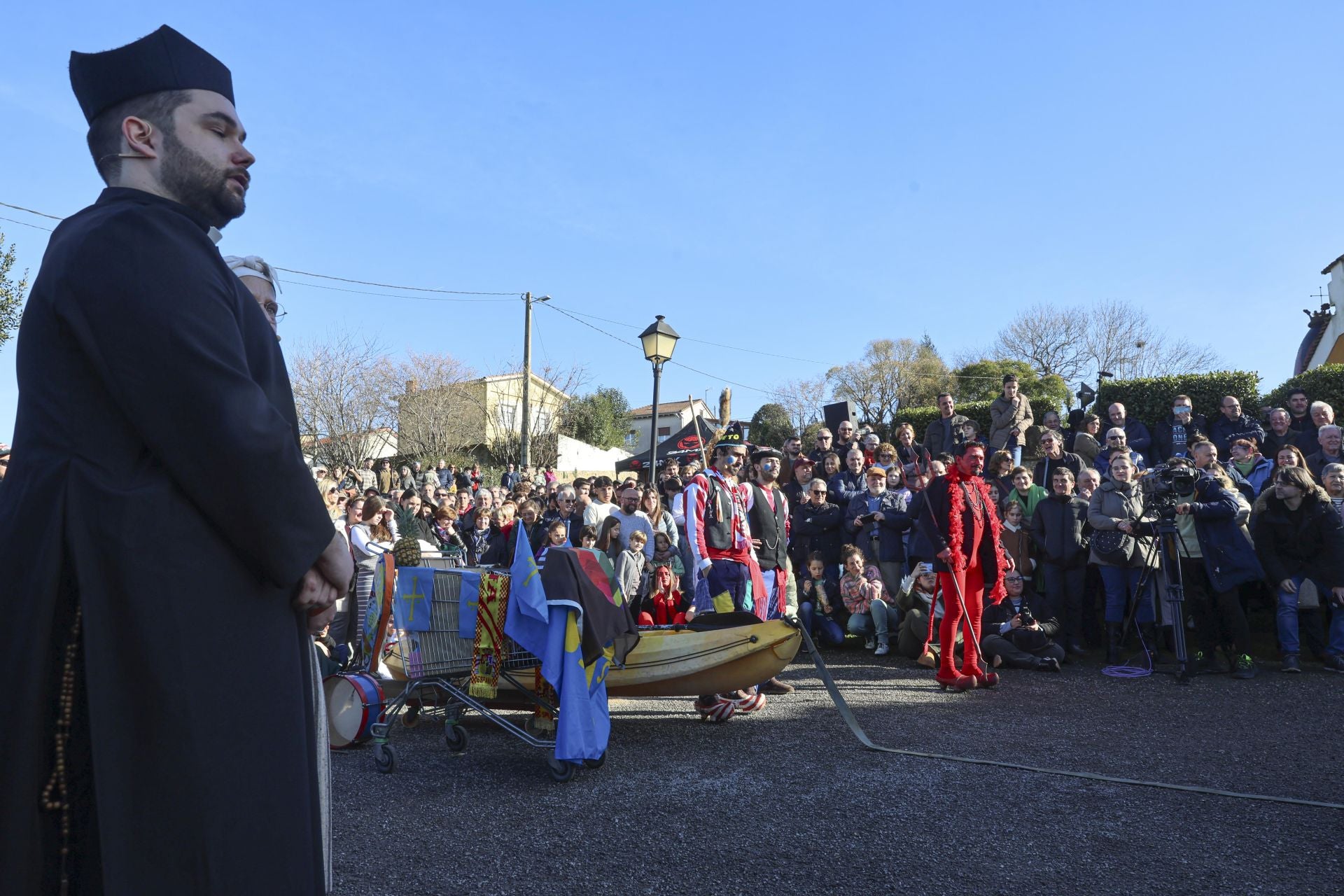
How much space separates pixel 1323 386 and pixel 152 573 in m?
16.1

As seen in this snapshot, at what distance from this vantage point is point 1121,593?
940 centimetres

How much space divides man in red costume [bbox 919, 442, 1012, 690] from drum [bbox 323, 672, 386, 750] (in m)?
4.59

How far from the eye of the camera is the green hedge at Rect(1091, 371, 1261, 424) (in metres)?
15.3

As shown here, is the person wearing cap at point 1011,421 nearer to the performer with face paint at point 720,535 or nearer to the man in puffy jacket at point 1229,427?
the man in puffy jacket at point 1229,427

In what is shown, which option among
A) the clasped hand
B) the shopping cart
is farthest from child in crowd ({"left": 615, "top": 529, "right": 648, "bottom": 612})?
the clasped hand

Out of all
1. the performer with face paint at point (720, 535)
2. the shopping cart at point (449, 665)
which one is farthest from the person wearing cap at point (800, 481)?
the shopping cart at point (449, 665)

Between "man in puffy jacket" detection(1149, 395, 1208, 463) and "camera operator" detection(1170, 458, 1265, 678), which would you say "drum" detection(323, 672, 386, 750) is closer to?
"camera operator" detection(1170, 458, 1265, 678)

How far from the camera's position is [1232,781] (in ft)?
16.7

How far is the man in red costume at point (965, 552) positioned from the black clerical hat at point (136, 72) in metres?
7.16

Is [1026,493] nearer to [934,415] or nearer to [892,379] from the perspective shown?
[934,415]

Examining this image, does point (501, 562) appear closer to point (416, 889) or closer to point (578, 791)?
point (578, 791)

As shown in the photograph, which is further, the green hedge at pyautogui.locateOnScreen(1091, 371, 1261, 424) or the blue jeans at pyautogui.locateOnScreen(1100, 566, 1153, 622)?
the green hedge at pyautogui.locateOnScreen(1091, 371, 1261, 424)

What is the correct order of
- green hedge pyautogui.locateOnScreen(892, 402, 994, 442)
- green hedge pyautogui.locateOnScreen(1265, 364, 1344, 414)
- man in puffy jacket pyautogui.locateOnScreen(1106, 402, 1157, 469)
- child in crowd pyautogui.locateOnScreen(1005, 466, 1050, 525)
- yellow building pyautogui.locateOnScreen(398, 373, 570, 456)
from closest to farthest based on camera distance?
child in crowd pyautogui.locateOnScreen(1005, 466, 1050, 525) < man in puffy jacket pyautogui.locateOnScreen(1106, 402, 1157, 469) < green hedge pyautogui.locateOnScreen(1265, 364, 1344, 414) < green hedge pyautogui.locateOnScreen(892, 402, 994, 442) < yellow building pyautogui.locateOnScreen(398, 373, 570, 456)

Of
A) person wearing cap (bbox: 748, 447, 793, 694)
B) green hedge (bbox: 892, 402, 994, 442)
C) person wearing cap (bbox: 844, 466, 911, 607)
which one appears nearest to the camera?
person wearing cap (bbox: 748, 447, 793, 694)
